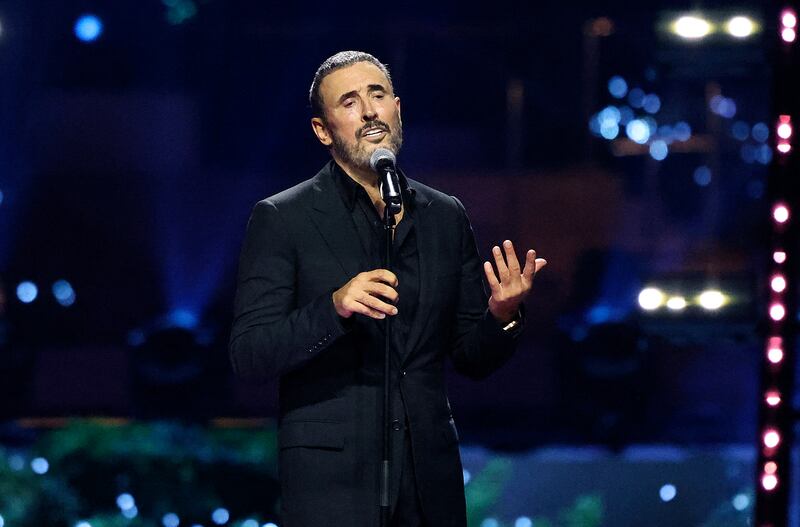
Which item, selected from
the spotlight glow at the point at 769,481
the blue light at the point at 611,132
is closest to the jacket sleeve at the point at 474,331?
the spotlight glow at the point at 769,481

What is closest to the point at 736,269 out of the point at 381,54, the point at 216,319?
the point at 381,54

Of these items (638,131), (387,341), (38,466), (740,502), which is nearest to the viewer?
(387,341)

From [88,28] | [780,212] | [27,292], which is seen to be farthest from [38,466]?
[780,212]

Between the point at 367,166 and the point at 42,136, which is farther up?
the point at 42,136

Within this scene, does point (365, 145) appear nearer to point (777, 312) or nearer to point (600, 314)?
point (777, 312)

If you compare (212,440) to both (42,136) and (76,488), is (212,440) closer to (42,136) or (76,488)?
(76,488)

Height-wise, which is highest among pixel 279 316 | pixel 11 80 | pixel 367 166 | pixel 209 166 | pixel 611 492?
pixel 11 80

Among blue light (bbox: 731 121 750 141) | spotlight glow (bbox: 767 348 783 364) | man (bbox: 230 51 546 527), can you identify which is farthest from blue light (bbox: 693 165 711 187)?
man (bbox: 230 51 546 527)

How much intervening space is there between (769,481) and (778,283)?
Answer: 60 centimetres

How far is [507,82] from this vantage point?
4.25 meters

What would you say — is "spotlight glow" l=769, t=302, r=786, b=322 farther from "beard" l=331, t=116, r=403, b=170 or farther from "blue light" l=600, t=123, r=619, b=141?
"beard" l=331, t=116, r=403, b=170

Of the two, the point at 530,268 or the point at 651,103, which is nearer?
the point at 530,268

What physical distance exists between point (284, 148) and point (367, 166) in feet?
6.85

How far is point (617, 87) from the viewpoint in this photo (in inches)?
166
